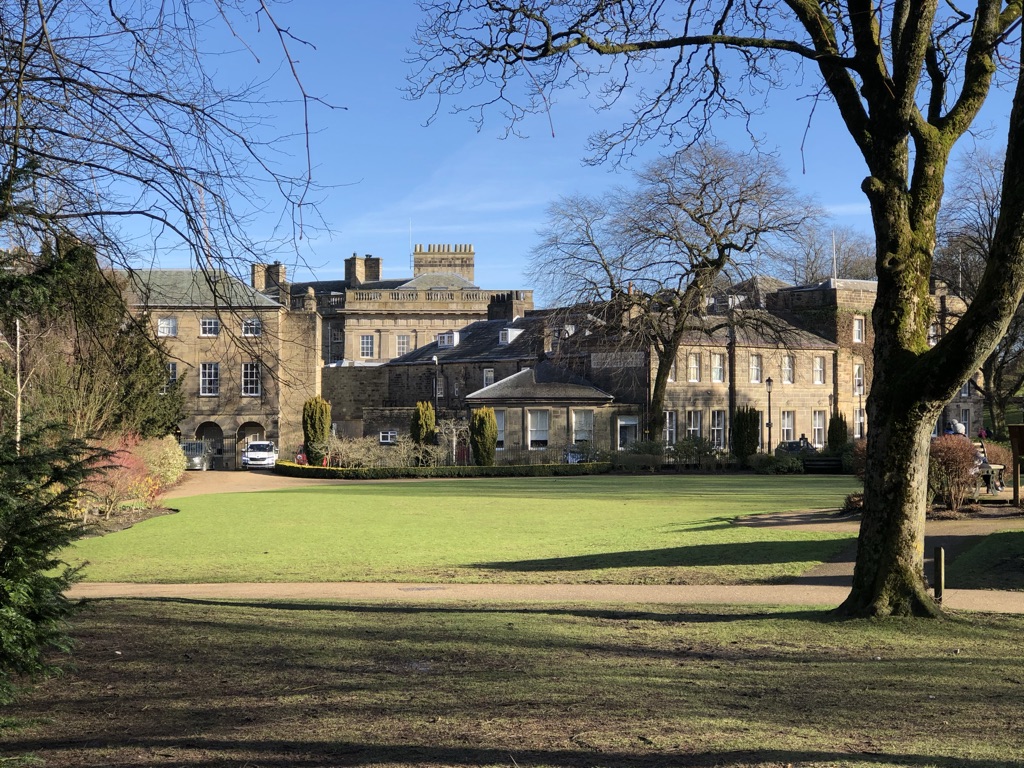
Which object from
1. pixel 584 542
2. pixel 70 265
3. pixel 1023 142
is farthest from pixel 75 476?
pixel 584 542

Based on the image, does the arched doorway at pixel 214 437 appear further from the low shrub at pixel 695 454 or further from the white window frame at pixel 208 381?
the low shrub at pixel 695 454

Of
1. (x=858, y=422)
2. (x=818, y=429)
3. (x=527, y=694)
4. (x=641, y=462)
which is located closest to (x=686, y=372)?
(x=641, y=462)

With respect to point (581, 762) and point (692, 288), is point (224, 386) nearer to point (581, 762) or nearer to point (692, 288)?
point (692, 288)

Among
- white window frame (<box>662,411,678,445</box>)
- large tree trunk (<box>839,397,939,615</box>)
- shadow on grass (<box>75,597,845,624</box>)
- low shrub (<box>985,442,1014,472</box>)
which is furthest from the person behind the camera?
white window frame (<box>662,411,678,445</box>)

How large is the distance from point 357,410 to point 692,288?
3087 centimetres

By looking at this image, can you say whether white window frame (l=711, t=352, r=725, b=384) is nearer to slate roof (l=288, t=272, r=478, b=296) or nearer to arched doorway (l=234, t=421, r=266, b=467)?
arched doorway (l=234, t=421, r=266, b=467)

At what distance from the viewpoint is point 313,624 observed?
998 centimetres

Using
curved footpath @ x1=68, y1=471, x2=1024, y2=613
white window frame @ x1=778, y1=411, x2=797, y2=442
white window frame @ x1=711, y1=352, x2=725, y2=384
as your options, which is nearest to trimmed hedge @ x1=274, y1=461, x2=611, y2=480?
white window frame @ x1=711, y1=352, x2=725, y2=384

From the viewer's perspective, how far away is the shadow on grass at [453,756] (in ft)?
17.8

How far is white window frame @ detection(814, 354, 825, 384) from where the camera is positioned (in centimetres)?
5966

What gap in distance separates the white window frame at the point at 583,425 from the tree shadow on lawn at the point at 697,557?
35644mm

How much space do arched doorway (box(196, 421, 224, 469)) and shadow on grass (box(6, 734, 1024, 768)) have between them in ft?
182

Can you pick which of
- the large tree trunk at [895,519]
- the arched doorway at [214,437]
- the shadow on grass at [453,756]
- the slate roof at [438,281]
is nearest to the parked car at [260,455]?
the arched doorway at [214,437]

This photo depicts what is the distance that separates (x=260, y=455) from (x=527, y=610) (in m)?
46.4
